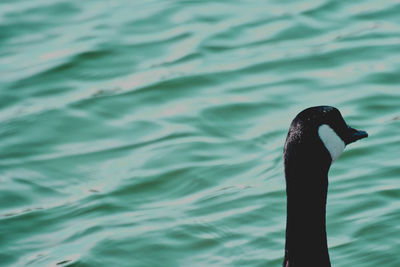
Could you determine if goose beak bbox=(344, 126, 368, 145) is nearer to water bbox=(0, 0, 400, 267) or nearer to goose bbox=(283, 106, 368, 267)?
goose bbox=(283, 106, 368, 267)

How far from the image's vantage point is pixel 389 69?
1023 cm

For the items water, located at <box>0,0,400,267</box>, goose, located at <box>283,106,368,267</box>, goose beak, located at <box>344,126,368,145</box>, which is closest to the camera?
goose, located at <box>283,106,368,267</box>

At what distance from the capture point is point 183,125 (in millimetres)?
9508

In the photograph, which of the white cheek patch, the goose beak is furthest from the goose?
the goose beak

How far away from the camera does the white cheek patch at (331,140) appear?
570 centimetres

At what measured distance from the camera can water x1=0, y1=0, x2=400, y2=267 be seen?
7473mm

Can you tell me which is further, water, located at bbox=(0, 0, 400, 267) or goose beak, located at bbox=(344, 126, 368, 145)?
water, located at bbox=(0, 0, 400, 267)

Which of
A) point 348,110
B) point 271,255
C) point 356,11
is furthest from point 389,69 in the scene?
point 271,255

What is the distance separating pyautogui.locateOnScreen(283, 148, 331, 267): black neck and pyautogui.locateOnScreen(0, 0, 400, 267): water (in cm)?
111

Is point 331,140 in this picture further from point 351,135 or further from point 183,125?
point 183,125

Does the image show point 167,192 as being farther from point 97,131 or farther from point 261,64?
point 261,64

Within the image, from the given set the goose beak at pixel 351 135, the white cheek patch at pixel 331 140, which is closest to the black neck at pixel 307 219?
the white cheek patch at pixel 331 140

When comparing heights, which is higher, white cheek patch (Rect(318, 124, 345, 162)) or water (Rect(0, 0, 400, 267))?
water (Rect(0, 0, 400, 267))

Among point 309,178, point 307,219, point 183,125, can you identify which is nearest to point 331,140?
point 309,178
